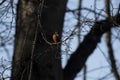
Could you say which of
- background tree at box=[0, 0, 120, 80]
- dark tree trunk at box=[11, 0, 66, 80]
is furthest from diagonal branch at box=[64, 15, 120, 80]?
dark tree trunk at box=[11, 0, 66, 80]

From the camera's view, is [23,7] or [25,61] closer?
[25,61]

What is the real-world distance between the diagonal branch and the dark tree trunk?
46cm

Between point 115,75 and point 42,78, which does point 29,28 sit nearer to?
point 42,78

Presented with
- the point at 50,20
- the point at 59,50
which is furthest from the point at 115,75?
the point at 59,50

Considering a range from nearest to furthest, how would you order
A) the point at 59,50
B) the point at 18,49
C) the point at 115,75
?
1. the point at 59,50
2. the point at 18,49
3. the point at 115,75

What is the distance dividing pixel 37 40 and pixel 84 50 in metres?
0.95

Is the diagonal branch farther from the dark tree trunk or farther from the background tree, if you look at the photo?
the dark tree trunk

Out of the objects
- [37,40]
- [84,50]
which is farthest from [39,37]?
[84,50]

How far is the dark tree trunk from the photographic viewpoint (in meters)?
3.43

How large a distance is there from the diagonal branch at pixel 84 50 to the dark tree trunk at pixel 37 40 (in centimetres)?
46

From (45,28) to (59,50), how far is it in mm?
473

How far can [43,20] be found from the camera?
11.9ft

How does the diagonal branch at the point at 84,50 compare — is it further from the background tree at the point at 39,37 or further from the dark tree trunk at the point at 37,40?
the dark tree trunk at the point at 37,40

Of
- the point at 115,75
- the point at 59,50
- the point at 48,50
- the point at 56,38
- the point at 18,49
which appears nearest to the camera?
the point at 56,38
